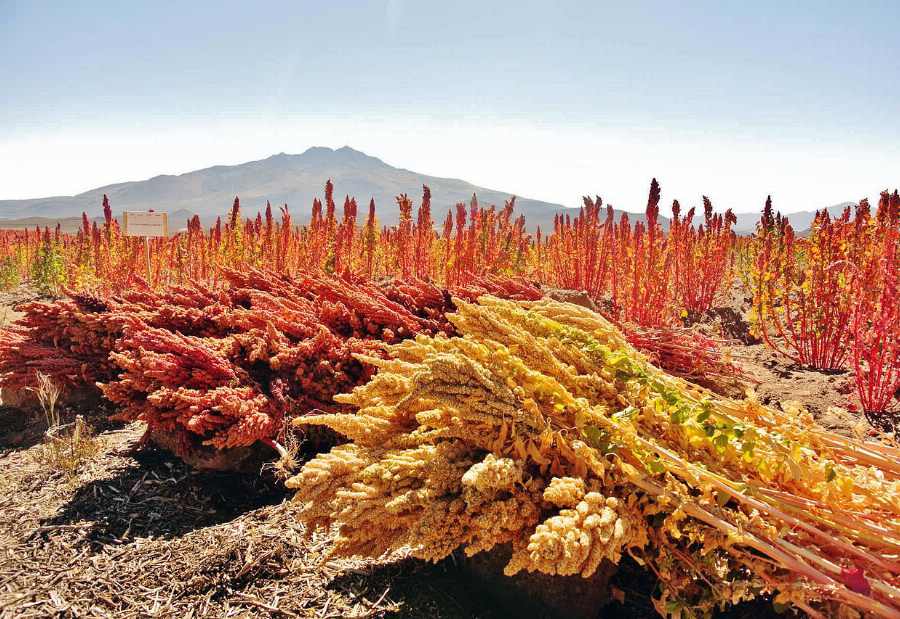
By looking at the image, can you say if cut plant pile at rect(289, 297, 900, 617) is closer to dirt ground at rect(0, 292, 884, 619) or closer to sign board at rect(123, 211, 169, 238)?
dirt ground at rect(0, 292, 884, 619)

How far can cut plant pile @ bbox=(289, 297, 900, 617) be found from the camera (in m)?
1.24

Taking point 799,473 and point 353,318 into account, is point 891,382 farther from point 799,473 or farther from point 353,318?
point 353,318

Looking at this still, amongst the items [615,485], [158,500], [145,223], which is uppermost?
[145,223]

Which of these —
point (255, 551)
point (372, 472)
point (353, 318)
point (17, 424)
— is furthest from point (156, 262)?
point (372, 472)

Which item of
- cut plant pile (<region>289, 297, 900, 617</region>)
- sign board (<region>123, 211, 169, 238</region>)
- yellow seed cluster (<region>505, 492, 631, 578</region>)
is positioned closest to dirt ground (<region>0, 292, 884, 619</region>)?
cut plant pile (<region>289, 297, 900, 617</region>)

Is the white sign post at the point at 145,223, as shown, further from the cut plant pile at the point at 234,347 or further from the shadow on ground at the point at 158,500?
the shadow on ground at the point at 158,500

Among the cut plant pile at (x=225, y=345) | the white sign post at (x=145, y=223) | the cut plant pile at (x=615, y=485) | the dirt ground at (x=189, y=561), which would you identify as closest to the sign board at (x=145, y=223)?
the white sign post at (x=145, y=223)

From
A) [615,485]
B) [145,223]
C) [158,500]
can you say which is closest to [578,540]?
[615,485]

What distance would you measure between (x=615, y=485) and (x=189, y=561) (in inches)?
71.5

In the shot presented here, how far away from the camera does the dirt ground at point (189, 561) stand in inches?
72.7

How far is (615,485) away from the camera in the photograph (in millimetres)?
1474

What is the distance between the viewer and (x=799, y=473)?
1303 mm

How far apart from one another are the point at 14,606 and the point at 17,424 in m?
2.72

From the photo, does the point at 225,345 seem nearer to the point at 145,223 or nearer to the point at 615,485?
A: the point at 615,485
